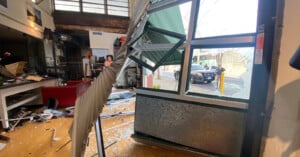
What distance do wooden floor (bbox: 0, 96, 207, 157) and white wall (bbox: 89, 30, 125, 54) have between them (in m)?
4.19

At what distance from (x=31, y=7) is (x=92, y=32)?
6.80 feet

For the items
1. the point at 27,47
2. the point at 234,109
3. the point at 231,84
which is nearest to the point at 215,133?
the point at 234,109

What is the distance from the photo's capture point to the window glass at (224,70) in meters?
1.29

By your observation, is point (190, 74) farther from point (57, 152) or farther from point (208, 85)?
point (57, 152)

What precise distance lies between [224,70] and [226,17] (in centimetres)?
50

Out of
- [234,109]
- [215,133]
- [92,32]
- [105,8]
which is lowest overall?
[215,133]

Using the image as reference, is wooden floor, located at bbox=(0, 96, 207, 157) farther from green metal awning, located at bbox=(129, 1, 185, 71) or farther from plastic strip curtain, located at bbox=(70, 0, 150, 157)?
plastic strip curtain, located at bbox=(70, 0, 150, 157)

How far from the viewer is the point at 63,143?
5.96ft

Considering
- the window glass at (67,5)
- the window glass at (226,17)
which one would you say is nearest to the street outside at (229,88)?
the window glass at (226,17)

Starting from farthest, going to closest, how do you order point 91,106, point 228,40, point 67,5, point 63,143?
point 67,5 → point 63,143 → point 228,40 → point 91,106

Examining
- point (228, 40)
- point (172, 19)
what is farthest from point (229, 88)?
point (172, 19)

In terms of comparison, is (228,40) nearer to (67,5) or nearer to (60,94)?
(60,94)

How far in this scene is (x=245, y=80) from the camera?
4.29ft

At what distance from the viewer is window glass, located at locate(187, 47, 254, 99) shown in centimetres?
129
